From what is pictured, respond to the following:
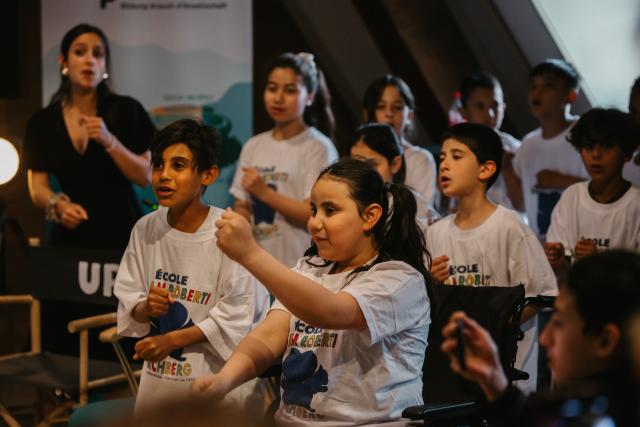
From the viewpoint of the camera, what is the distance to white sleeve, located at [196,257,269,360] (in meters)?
2.72

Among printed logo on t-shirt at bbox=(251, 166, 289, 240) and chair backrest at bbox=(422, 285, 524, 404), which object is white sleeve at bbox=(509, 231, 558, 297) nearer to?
chair backrest at bbox=(422, 285, 524, 404)

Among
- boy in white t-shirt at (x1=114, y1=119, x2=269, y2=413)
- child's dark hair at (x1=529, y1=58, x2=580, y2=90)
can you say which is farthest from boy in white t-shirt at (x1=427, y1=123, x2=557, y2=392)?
child's dark hair at (x1=529, y1=58, x2=580, y2=90)

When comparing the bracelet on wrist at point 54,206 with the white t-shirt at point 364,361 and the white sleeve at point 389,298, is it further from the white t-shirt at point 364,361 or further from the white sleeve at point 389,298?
the white sleeve at point 389,298

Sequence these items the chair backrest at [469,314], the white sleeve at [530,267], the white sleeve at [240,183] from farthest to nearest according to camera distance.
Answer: the white sleeve at [240,183] < the white sleeve at [530,267] < the chair backrest at [469,314]

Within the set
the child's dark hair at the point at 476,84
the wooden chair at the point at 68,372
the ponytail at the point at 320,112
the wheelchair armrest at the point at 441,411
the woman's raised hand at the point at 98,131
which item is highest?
the child's dark hair at the point at 476,84

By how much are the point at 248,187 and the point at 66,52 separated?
3.03 ft

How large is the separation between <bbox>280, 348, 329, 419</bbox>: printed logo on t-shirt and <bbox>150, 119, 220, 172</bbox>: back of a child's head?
0.79 m

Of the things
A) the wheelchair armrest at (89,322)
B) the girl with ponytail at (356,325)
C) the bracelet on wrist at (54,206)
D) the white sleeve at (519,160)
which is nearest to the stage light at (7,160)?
the bracelet on wrist at (54,206)

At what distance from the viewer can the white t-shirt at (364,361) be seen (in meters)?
2.31

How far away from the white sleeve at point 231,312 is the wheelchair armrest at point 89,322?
3.01 feet

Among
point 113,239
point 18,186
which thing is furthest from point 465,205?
point 18,186

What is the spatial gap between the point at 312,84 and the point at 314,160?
0.41 metres

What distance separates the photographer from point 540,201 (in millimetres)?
4344

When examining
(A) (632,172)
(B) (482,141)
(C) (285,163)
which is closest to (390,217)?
(B) (482,141)
